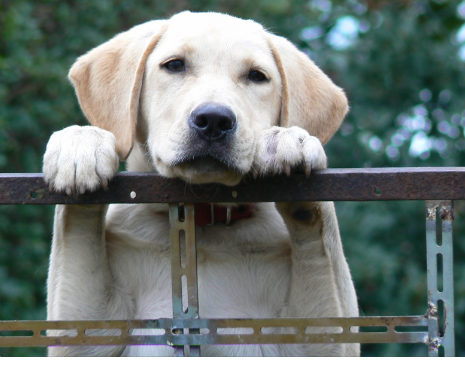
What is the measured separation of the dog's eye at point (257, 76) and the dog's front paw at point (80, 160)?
2.56 ft

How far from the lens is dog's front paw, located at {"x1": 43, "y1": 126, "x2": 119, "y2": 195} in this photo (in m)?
1.84

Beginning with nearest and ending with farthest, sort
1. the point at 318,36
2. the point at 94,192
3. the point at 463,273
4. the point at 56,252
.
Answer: the point at 94,192, the point at 56,252, the point at 463,273, the point at 318,36

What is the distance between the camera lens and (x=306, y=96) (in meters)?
3.03

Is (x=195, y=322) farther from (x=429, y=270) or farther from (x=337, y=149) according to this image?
(x=337, y=149)

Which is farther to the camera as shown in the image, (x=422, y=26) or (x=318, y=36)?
(x=318, y=36)

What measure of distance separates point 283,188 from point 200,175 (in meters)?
0.45

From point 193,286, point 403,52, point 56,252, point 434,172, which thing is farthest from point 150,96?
point 403,52

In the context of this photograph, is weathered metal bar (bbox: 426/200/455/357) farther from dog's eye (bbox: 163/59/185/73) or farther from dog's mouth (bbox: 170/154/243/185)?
dog's eye (bbox: 163/59/185/73)

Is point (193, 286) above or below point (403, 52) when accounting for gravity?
below

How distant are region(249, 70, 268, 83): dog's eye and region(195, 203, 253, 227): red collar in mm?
575

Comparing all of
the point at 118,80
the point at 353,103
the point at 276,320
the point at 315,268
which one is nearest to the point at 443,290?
the point at 276,320

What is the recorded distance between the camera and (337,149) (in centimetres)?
660

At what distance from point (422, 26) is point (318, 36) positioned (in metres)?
1.15

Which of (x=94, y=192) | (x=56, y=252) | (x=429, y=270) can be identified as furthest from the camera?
(x=56, y=252)
